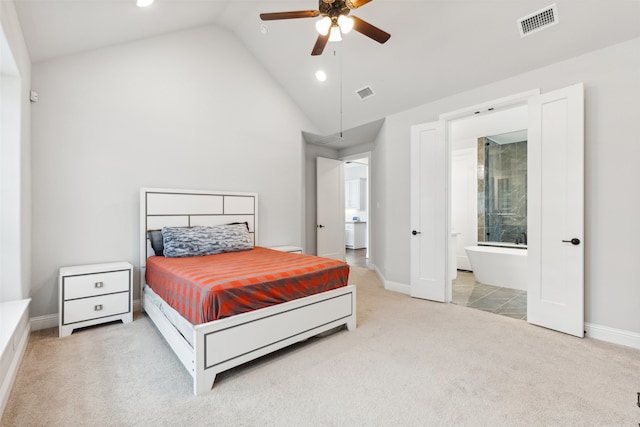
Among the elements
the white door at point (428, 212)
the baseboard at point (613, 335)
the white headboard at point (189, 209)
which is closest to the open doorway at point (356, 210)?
the white door at point (428, 212)

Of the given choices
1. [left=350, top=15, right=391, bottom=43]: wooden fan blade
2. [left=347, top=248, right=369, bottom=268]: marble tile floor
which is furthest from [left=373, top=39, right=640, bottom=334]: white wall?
[left=347, top=248, right=369, bottom=268]: marble tile floor

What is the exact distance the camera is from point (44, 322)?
9.46 ft

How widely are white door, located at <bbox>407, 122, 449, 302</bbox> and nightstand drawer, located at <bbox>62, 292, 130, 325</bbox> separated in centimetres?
341

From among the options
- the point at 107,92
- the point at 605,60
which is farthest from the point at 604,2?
Result: the point at 107,92

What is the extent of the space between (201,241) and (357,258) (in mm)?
4730

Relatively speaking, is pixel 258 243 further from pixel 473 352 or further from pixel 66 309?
pixel 473 352

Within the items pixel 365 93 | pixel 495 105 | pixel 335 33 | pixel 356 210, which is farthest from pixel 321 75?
pixel 356 210

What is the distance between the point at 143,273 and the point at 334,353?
241 centimetres

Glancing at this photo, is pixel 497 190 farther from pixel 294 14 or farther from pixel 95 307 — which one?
pixel 95 307

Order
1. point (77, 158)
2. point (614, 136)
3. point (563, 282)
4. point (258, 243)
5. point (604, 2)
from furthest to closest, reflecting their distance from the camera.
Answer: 1. point (258, 243)
2. point (77, 158)
3. point (563, 282)
4. point (614, 136)
5. point (604, 2)

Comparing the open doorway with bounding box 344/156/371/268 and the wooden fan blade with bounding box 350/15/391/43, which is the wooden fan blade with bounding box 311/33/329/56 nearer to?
the wooden fan blade with bounding box 350/15/391/43

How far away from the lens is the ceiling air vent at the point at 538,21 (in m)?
2.53

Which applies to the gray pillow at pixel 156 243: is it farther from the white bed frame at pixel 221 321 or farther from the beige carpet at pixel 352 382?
the beige carpet at pixel 352 382

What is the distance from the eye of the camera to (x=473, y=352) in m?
2.38
